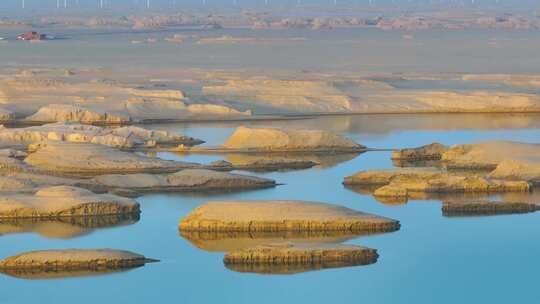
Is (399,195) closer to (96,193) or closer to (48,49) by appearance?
(96,193)

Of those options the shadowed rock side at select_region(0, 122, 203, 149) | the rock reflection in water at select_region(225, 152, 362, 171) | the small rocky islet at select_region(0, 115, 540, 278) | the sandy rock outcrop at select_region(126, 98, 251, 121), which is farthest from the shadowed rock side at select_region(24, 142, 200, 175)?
the sandy rock outcrop at select_region(126, 98, 251, 121)

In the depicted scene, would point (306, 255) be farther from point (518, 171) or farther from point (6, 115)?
point (6, 115)

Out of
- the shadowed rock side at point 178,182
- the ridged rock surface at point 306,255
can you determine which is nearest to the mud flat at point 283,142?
the shadowed rock side at point 178,182

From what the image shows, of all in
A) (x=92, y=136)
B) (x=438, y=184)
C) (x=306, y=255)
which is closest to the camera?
(x=306, y=255)

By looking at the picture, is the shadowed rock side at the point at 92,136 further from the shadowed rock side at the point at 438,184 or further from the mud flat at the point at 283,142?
the shadowed rock side at the point at 438,184

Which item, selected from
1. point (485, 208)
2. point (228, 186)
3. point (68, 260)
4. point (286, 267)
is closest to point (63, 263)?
point (68, 260)

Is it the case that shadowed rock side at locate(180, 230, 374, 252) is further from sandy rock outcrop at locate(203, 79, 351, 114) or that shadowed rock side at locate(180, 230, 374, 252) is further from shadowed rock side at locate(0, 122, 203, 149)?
sandy rock outcrop at locate(203, 79, 351, 114)

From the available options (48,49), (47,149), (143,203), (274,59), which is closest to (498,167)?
(143,203)
